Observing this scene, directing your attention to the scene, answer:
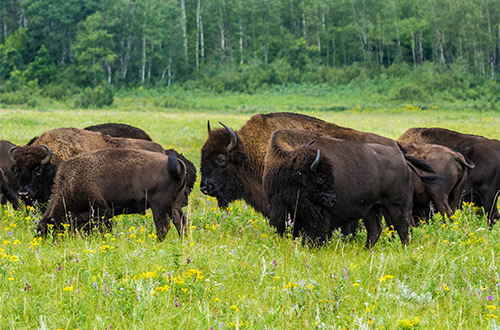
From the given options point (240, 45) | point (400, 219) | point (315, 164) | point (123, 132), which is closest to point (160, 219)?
point (315, 164)

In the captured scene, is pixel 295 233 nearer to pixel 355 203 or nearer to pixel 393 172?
pixel 355 203

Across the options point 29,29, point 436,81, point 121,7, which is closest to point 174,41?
point 121,7

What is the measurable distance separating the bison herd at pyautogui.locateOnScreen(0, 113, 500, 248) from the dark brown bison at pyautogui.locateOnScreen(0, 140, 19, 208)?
0.13 feet

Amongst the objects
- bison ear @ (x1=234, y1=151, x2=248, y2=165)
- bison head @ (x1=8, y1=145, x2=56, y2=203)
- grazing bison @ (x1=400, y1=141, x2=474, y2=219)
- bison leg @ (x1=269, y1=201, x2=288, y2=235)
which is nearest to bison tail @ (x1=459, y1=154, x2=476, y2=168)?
grazing bison @ (x1=400, y1=141, x2=474, y2=219)

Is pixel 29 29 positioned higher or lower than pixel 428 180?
higher

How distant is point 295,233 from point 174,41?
7192cm

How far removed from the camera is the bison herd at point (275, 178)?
Answer: 7.27 meters

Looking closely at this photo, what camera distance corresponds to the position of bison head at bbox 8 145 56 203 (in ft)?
29.9

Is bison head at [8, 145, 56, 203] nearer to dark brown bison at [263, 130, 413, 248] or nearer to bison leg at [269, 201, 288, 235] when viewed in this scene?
dark brown bison at [263, 130, 413, 248]

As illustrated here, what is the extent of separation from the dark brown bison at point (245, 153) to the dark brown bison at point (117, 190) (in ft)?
2.99

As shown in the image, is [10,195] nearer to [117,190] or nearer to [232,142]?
[117,190]

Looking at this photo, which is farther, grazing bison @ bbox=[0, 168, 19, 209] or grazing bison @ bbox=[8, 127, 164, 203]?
grazing bison @ bbox=[0, 168, 19, 209]

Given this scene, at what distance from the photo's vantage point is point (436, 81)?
59625mm

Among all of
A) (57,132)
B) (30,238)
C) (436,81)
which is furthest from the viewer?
(436,81)
